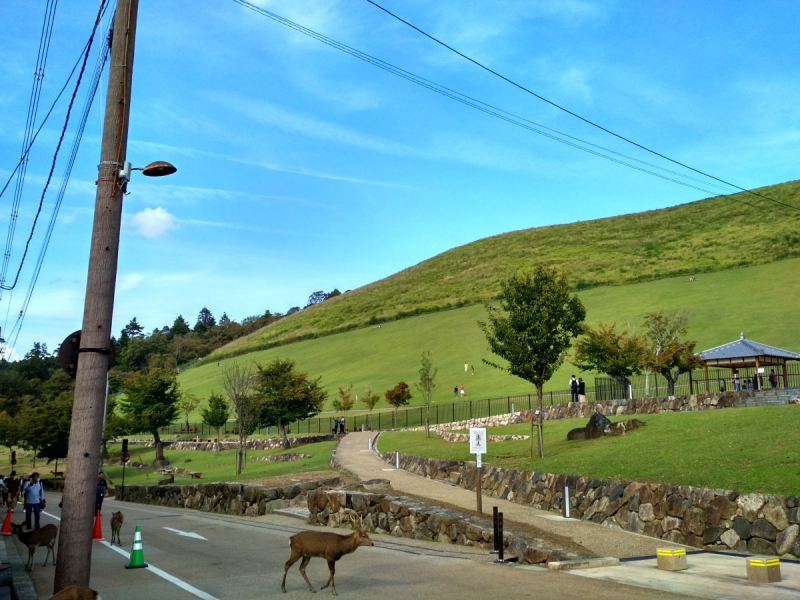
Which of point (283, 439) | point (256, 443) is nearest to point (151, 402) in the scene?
point (256, 443)

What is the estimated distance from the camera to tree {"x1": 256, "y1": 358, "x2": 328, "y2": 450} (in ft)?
173

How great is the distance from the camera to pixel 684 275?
81000 mm

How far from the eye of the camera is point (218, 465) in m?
47.3

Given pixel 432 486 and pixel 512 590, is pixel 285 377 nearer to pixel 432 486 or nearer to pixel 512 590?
pixel 432 486

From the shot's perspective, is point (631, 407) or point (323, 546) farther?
point (631, 407)

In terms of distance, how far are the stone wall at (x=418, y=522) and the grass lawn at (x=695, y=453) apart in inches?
195

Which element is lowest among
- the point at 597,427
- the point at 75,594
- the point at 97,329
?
the point at 75,594

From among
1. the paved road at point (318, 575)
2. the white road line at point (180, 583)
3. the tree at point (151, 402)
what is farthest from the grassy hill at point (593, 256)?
the white road line at point (180, 583)

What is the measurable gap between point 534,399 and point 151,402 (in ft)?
122

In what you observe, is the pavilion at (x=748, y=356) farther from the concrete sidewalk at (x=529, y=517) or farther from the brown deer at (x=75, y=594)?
the brown deer at (x=75, y=594)

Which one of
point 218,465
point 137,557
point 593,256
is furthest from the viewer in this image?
point 593,256

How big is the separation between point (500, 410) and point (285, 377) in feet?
56.9

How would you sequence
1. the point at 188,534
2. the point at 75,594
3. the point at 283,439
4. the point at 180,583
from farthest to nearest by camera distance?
the point at 283,439 → the point at 188,534 → the point at 180,583 → the point at 75,594

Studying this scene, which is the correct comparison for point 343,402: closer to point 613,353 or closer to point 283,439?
point 283,439
